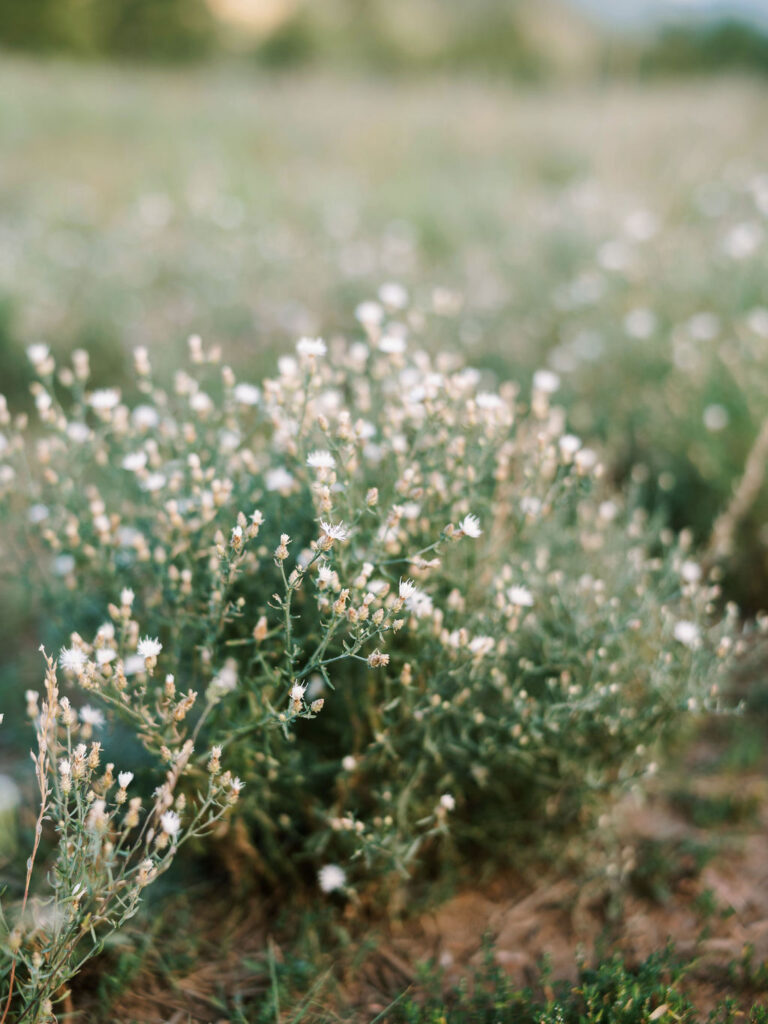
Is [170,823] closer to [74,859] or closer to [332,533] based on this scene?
[74,859]

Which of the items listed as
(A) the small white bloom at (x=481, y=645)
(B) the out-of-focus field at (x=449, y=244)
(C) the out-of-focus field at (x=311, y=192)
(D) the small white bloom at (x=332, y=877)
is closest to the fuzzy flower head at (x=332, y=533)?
(A) the small white bloom at (x=481, y=645)

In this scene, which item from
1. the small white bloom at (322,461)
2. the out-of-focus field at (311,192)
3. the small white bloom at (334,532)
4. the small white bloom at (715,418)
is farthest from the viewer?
the out-of-focus field at (311,192)

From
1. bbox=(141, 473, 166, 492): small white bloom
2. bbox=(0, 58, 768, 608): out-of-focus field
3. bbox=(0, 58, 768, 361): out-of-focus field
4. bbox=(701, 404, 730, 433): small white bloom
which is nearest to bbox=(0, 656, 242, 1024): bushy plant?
bbox=(141, 473, 166, 492): small white bloom

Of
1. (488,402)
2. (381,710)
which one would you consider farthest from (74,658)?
(488,402)

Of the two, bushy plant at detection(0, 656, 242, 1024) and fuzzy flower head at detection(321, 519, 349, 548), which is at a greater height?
fuzzy flower head at detection(321, 519, 349, 548)

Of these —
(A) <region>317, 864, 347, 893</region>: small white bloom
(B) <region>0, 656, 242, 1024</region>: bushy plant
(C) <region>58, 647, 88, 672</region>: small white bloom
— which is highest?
(C) <region>58, 647, 88, 672</region>: small white bloom

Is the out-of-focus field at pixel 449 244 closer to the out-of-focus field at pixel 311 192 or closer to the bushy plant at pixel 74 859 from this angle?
the out-of-focus field at pixel 311 192

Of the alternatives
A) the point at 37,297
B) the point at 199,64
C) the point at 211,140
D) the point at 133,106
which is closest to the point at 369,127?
the point at 211,140

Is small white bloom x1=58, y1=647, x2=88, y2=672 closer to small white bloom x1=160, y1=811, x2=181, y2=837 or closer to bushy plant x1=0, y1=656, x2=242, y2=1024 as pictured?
bushy plant x1=0, y1=656, x2=242, y2=1024

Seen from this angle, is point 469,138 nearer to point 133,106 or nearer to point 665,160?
point 665,160
